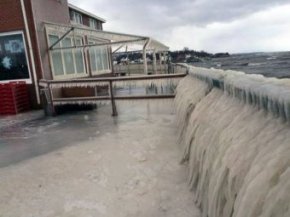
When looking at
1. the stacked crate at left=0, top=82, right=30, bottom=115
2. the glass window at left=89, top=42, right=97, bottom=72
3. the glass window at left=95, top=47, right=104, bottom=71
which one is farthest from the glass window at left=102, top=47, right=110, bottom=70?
the stacked crate at left=0, top=82, right=30, bottom=115

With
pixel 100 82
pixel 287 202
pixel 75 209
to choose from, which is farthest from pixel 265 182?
pixel 100 82

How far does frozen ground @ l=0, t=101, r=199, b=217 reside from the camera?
3.46m

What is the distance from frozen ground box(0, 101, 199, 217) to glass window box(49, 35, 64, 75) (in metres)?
4.33

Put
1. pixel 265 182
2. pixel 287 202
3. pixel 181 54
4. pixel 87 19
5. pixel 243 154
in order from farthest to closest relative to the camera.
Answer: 1. pixel 181 54
2. pixel 87 19
3. pixel 243 154
4. pixel 265 182
5. pixel 287 202

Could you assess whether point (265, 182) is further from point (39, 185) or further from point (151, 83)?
point (151, 83)

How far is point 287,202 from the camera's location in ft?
4.67

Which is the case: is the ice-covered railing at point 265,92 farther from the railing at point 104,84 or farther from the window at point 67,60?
the window at point 67,60

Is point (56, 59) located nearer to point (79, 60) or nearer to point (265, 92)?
point (79, 60)

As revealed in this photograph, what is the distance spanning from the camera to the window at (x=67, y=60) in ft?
38.5

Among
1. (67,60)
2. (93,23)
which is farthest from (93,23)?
(67,60)

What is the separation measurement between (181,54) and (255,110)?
61.7 m

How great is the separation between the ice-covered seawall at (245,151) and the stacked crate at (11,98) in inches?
318

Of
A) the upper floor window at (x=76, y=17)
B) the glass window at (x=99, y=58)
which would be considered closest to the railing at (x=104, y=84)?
the glass window at (x=99, y=58)

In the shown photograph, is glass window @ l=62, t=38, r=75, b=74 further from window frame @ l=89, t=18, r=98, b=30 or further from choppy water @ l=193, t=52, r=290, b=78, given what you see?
window frame @ l=89, t=18, r=98, b=30
